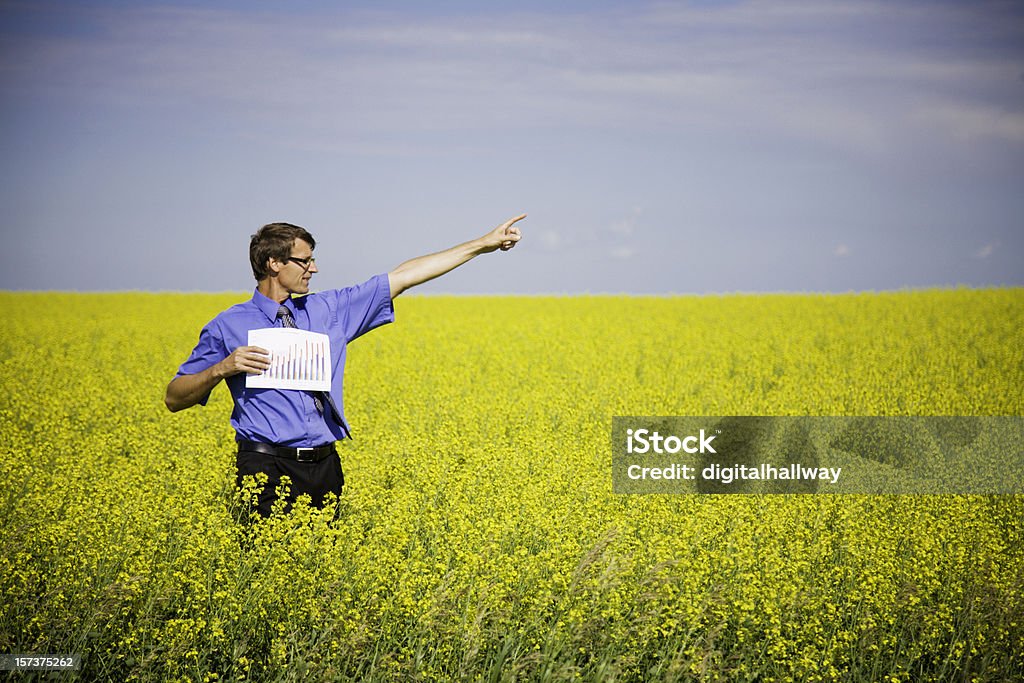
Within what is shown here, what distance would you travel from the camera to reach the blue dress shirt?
15.1ft

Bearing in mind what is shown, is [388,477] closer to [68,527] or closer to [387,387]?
[68,527]

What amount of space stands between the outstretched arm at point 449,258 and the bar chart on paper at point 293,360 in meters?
0.57

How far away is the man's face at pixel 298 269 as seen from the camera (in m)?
4.61

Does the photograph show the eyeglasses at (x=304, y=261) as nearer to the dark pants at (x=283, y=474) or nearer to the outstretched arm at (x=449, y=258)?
the outstretched arm at (x=449, y=258)

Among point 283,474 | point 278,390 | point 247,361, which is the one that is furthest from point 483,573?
point 247,361

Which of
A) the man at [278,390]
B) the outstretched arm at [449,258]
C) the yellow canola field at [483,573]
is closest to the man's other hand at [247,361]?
the man at [278,390]

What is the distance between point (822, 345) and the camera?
52.1 ft

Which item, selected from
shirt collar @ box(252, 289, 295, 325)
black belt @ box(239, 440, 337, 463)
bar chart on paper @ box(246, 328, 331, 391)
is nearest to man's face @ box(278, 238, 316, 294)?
shirt collar @ box(252, 289, 295, 325)

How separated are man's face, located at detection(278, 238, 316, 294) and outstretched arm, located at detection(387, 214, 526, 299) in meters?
0.51

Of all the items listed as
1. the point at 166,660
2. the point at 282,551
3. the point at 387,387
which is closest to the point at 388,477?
the point at 282,551

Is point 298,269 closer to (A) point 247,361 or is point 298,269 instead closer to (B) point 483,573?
(A) point 247,361

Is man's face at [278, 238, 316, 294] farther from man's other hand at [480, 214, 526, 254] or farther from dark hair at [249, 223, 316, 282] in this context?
man's other hand at [480, 214, 526, 254]

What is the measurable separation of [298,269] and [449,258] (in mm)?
830

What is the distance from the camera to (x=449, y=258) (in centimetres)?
500
